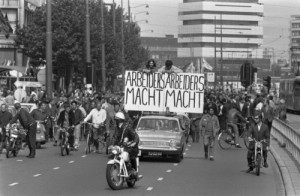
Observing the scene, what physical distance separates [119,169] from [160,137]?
291 inches

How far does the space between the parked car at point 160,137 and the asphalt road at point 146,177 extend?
1.13 ft

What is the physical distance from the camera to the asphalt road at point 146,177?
16.8m

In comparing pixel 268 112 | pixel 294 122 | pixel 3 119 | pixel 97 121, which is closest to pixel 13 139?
pixel 3 119

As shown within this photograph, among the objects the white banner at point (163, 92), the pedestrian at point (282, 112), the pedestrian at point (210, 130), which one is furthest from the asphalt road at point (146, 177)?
the pedestrian at point (282, 112)

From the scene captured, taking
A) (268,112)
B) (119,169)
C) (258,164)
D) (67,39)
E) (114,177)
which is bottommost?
(258,164)

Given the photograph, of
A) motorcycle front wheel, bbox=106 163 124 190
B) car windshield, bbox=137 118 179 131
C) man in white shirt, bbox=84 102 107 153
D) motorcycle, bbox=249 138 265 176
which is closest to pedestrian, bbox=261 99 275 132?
man in white shirt, bbox=84 102 107 153

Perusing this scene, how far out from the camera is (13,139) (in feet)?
80.9

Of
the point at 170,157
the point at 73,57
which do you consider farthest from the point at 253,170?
the point at 73,57

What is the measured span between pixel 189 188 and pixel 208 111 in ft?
28.6

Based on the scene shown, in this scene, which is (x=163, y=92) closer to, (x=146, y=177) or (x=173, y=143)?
(x=173, y=143)

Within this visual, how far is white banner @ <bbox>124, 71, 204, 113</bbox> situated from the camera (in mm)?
30516

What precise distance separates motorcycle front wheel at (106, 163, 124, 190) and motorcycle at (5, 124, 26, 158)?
27.9 ft

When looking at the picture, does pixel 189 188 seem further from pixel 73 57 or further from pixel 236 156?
pixel 73 57

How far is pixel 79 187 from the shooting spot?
1727 centimetres
